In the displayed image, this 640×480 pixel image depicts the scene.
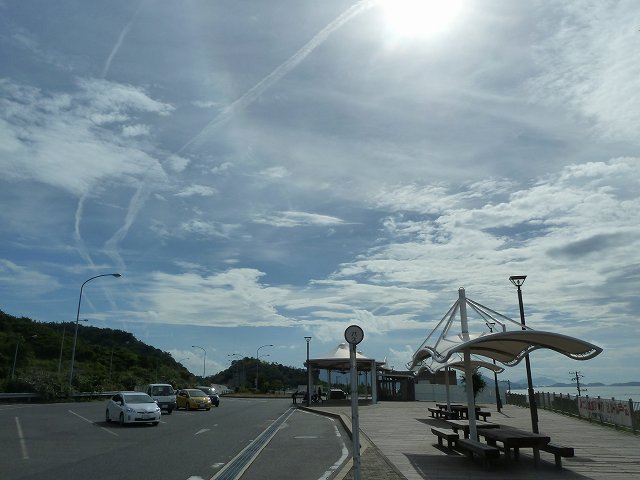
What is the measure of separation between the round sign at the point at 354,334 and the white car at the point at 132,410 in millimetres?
15165

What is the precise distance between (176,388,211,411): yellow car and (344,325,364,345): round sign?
2853 centimetres

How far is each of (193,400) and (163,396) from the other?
417 centimetres

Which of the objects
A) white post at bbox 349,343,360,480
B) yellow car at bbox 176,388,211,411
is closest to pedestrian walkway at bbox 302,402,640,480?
white post at bbox 349,343,360,480

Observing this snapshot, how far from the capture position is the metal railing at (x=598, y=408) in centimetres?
1871

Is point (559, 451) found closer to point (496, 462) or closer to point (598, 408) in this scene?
point (496, 462)

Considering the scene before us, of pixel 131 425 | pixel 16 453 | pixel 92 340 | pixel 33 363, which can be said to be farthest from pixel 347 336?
pixel 92 340

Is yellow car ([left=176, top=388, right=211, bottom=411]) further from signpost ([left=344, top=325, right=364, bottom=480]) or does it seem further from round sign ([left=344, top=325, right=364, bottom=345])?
round sign ([left=344, top=325, right=364, bottom=345])

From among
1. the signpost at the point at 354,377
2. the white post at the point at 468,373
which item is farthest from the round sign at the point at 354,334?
the white post at the point at 468,373

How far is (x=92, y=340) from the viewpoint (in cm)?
11788

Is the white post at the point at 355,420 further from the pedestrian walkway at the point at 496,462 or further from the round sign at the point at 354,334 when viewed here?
the pedestrian walkway at the point at 496,462

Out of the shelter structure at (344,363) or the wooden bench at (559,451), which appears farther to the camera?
the shelter structure at (344,363)

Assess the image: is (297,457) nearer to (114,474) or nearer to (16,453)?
(114,474)

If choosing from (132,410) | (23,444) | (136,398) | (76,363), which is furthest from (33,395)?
(76,363)

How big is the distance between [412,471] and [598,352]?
5.19 m
